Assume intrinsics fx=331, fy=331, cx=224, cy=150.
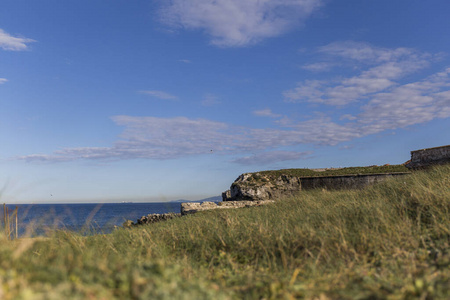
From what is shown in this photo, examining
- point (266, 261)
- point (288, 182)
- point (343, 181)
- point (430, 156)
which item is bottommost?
point (266, 261)

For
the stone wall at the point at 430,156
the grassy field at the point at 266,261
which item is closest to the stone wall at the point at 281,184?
the stone wall at the point at 430,156

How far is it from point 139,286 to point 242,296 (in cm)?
125

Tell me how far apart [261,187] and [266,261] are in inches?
444

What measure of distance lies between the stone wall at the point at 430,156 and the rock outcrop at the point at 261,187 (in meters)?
5.65

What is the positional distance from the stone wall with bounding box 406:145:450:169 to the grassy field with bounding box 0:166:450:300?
489cm

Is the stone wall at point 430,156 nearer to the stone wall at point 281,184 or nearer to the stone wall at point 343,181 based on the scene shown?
the stone wall at point 281,184

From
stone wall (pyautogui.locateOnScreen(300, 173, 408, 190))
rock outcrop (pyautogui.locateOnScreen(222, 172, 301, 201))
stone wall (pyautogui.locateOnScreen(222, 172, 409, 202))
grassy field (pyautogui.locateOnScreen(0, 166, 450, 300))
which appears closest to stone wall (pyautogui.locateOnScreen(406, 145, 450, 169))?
stone wall (pyautogui.locateOnScreen(222, 172, 409, 202))

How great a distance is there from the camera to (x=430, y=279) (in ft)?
12.2

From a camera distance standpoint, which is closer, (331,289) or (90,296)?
(90,296)

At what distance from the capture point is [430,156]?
12398 millimetres

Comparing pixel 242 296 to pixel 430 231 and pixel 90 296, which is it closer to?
pixel 90 296

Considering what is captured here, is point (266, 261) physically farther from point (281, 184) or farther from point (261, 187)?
point (281, 184)

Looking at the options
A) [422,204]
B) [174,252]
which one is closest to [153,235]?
[174,252]

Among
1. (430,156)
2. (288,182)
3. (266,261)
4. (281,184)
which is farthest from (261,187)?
(266,261)
